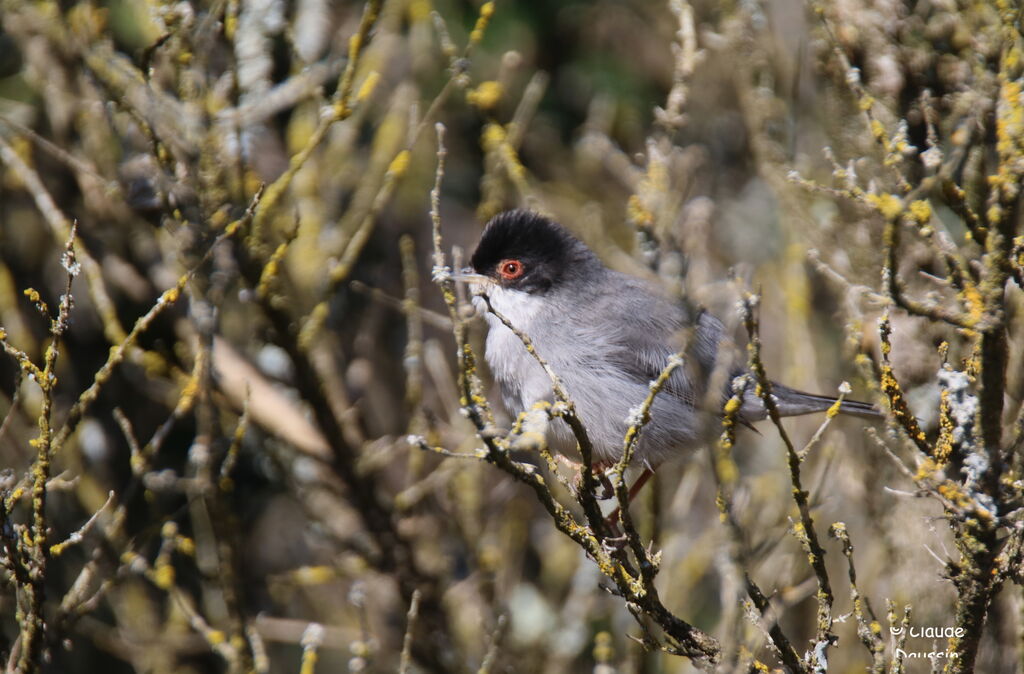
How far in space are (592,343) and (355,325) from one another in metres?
2.45

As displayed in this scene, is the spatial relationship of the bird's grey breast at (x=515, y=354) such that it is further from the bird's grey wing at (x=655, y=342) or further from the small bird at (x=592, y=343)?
the bird's grey wing at (x=655, y=342)

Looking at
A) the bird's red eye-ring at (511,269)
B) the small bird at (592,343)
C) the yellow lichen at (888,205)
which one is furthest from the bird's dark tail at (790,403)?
the yellow lichen at (888,205)

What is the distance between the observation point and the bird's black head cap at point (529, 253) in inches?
149

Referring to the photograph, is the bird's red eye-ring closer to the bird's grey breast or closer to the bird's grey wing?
the bird's grey breast

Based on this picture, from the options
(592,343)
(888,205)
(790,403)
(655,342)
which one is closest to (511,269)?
(592,343)

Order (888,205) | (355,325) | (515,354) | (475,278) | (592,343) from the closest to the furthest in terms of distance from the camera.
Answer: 1. (888,205)
2. (515,354)
3. (592,343)
4. (475,278)
5. (355,325)

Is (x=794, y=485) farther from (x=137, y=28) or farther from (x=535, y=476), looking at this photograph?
(x=137, y=28)

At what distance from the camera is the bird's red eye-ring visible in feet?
12.6

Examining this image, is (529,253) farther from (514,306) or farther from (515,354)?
(515,354)

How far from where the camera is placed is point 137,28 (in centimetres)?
423

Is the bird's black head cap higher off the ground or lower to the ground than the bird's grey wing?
higher

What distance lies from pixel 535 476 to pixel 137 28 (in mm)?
3337

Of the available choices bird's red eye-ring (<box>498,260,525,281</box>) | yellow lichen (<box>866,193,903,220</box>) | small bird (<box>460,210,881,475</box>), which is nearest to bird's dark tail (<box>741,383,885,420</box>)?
small bird (<box>460,210,881,475</box>)

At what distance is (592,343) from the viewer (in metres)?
3.55
